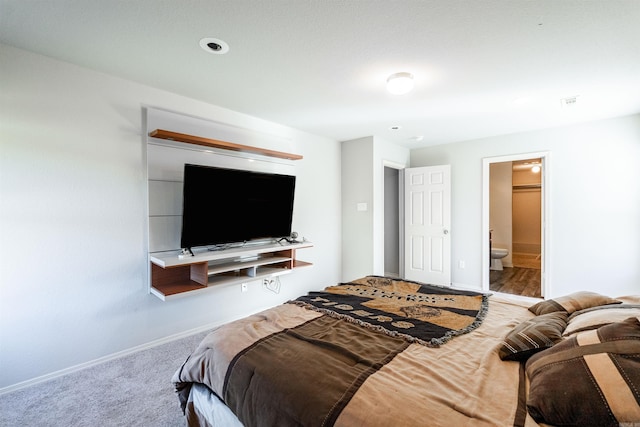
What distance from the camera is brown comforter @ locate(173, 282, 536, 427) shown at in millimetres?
952

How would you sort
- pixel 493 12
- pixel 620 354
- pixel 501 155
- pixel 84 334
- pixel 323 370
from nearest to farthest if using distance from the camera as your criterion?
pixel 620 354 < pixel 323 370 < pixel 493 12 < pixel 84 334 < pixel 501 155

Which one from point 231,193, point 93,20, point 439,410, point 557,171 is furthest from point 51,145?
point 557,171

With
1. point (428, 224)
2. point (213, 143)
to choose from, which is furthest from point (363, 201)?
point (213, 143)

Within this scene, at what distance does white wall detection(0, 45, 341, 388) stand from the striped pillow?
9.46 ft

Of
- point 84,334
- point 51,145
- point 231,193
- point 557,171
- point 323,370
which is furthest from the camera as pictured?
point 557,171

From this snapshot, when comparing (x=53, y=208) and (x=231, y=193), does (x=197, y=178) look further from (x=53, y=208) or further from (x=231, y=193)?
(x=53, y=208)

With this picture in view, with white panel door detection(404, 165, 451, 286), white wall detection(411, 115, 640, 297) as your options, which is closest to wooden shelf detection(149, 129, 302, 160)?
white panel door detection(404, 165, 451, 286)

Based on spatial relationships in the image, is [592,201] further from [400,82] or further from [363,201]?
[400,82]

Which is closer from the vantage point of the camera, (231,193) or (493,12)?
(493,12)

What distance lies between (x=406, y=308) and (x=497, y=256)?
489 centimetres

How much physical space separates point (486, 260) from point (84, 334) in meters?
4.85

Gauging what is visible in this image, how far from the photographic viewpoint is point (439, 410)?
941 millimetres

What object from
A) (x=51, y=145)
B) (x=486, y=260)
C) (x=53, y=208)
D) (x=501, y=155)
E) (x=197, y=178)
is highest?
(x=501, y=155)

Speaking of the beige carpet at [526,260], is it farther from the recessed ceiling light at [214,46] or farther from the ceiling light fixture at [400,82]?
the recessed ceiling light at [214,46]
